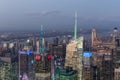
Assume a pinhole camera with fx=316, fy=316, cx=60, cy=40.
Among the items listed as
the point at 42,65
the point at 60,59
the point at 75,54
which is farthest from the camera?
the point at 75,54

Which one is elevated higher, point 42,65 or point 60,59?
point 60,59

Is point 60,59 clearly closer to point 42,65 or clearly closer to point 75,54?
point 75,54

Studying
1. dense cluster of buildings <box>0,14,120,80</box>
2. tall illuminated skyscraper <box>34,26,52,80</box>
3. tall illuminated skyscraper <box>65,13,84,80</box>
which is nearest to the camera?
tall illuminated skyscraper <box>34,26,52,80</box>

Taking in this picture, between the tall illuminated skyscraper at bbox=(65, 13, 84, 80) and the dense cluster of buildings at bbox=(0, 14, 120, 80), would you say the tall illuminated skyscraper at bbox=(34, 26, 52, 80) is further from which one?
the tall illuminated skyscraper at bbox=(65, 13, 84, 80)

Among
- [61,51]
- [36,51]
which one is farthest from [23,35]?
[61,51]

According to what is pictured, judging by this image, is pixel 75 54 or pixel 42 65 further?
pixel 75 54

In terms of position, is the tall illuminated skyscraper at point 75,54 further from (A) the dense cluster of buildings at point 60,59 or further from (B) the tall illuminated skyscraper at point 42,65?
(B) the tall illuminated skyscraper at point 42,65

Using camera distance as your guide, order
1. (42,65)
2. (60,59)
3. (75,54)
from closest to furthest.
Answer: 1. (42,65)
2. (60,59)
3. (75,54)

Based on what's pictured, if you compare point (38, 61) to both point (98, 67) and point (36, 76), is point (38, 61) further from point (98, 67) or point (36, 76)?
point (98, 67)

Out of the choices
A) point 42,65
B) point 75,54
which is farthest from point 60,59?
point 42,65

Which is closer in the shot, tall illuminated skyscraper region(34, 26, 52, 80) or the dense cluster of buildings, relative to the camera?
tall illuminated skyscraper region(34, 26, 52, 80)

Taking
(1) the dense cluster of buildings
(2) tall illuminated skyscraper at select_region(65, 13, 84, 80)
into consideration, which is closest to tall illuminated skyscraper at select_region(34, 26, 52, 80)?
(1) the dense cluster of buildings

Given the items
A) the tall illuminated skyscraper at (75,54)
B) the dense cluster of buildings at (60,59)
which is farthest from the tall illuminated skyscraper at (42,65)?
the tall illuminated skyscraper at (75,54)
